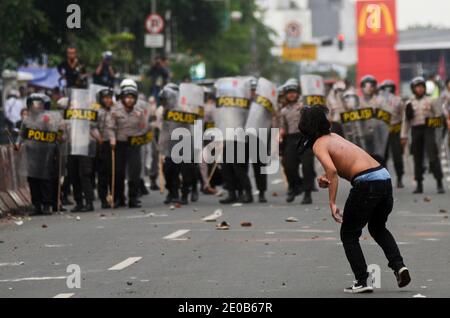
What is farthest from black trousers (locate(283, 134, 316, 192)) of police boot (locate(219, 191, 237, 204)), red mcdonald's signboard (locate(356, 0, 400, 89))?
red mcdonald's signboard (locate(356, 0, 400, 89))

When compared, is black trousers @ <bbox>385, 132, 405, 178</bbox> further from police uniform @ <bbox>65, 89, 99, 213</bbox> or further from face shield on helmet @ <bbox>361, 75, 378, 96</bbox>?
police uniform @ <bbox>65, 89, 99, 213</bbox>

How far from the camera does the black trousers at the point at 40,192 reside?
77.9ft

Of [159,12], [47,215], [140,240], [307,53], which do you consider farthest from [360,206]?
[307,53]

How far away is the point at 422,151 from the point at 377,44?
6024cm

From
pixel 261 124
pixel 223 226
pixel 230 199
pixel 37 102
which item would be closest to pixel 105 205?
pixel 230 199

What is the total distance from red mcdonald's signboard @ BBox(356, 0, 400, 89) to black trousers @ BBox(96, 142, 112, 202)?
51307 mm

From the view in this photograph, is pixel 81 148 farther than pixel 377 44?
No

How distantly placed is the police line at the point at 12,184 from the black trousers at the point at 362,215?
11285 millimetres

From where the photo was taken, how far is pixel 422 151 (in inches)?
1072

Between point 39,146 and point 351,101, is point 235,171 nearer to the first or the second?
point 351,101

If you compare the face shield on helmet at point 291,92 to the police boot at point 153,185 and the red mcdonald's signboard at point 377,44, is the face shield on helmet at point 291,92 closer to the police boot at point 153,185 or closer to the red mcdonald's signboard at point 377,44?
the police boot at point 153,185

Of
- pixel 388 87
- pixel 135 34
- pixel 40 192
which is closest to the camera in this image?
pixel 40 192

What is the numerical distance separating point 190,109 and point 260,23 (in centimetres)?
6606

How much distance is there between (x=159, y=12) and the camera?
58438mm
